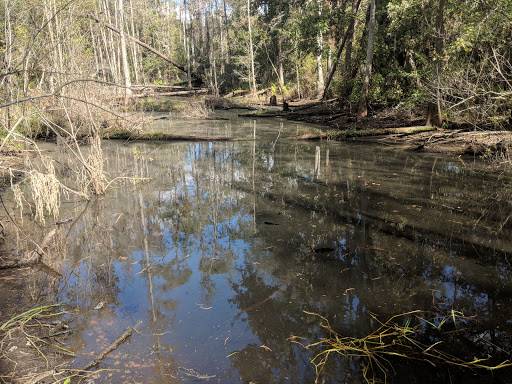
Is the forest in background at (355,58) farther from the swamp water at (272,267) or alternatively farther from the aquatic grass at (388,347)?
the aquatic grass at (388,347)

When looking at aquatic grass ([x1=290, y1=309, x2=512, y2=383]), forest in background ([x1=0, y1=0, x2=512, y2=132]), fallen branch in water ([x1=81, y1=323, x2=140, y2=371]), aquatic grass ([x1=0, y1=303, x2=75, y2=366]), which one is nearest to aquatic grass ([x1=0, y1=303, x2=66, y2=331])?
aquatic grass ([x1=0, y1=303, x2=75, y2=366])

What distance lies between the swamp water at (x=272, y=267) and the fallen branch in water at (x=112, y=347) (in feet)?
0.13

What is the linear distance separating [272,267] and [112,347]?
210 cm

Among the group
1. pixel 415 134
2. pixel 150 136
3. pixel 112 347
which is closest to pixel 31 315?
pixel 112 347

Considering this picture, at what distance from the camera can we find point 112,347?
10.3ft

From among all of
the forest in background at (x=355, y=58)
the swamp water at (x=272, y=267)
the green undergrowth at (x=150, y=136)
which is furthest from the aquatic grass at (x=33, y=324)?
the green undergrowth at (x=150, y=136)

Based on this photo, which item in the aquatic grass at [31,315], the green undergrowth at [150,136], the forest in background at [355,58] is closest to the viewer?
the aquatic grass at [31,315]

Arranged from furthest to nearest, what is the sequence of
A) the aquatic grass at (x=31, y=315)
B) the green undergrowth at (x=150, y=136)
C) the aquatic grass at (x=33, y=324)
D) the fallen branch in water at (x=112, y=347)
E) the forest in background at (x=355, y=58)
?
the green undergrowth at (x=150, y=136) → the forest in background at (x=355, y=58) → the aquatic grass at (x=31, y=315) → the aquatic grass at (x=33, y=324) → the fallen branch in water at (x=112, y=347)

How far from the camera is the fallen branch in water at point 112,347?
293cm

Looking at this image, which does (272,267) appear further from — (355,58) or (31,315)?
(355,58)

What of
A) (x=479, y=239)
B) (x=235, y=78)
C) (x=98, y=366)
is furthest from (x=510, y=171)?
(x=235, y=78)

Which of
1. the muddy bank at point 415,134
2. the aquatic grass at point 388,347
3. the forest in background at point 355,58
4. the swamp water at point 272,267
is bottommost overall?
the aquatic grass at point 388,347

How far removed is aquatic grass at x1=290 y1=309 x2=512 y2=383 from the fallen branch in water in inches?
56.9

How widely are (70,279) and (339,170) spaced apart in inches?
269
